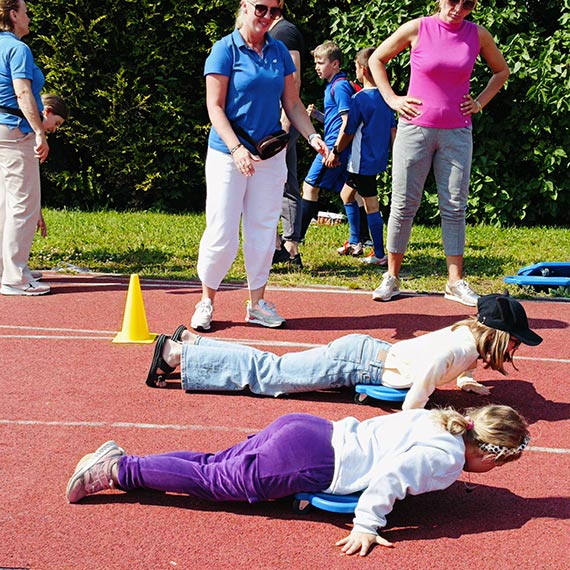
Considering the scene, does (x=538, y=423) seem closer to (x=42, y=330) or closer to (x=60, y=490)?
(x=60, y=490)

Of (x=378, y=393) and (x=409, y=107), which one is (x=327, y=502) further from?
(x=409, y=107)

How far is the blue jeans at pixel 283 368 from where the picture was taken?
534cm

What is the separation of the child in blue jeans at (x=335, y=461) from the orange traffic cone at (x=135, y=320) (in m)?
2.45

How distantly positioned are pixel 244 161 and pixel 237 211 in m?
0.55

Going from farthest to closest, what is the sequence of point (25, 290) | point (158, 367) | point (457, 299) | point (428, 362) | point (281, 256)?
point (281, 256)
point (25, 290)
point (457, 299)
point (158, 367)
point (428, 362)

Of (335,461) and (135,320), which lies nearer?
(335,461)

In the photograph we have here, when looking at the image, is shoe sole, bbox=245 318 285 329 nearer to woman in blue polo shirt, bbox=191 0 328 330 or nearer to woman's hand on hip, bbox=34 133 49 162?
woman in blue polo shirt, bbox=191 0 328 330

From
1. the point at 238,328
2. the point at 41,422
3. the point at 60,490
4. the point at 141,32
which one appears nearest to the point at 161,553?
the point at 60,490

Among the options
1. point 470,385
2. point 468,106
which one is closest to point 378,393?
point 470,385

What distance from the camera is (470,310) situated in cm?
767

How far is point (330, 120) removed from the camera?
10047 mm

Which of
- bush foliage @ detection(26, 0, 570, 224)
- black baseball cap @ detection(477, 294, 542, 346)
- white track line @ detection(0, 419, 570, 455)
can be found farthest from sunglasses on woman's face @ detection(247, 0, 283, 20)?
bush foliage @ detection(26, 0, 570, 224)

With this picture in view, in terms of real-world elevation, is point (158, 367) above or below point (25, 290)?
above

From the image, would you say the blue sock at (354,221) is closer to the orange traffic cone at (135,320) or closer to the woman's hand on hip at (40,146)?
the woman's hand on hip at (40,146)
